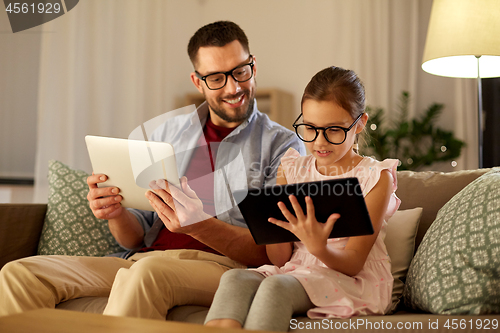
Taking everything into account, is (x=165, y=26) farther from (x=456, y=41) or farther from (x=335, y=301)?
(x=335, y=301)

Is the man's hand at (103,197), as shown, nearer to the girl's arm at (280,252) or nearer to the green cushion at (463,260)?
the girl's arm at (280,252)

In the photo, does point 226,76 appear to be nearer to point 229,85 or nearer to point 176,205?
point 229,85

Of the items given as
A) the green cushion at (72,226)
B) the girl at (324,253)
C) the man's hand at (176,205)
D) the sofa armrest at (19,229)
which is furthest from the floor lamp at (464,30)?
the sofa armrest at (19,229)

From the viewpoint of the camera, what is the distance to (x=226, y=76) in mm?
1596

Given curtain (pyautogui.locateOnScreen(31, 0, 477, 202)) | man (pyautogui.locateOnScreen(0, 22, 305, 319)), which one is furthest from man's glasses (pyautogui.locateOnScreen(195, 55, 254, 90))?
curtain (pyautogui.locateOnScreen(31, 0, 477, 202))

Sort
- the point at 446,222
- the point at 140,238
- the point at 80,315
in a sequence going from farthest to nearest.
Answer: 1. the point at 140,238
2. the point at 446,222
3. the point at 80,315

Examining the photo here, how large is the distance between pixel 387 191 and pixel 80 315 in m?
0.79

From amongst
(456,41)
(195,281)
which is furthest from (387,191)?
(456,41)

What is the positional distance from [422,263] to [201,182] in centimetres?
75

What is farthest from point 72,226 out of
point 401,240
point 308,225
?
point 401,240

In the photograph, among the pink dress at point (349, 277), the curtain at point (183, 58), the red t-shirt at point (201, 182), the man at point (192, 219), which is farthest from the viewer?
the curtain at point (183, 58)

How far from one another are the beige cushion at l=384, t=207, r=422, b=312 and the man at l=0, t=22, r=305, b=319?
15.3 inches

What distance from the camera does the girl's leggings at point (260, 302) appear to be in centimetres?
90

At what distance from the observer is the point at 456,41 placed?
5.97ft
